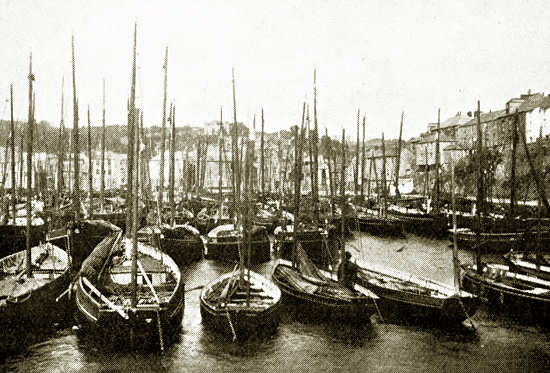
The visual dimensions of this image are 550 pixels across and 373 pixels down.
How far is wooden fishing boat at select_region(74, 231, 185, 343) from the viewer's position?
52.2 feet

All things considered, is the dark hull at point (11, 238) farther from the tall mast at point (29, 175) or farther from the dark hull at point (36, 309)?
the tall mast at point (29, 175)

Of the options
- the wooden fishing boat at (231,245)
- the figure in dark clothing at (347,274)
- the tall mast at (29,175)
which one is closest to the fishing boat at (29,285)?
the tall mast at (29,175)

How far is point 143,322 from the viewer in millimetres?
15922

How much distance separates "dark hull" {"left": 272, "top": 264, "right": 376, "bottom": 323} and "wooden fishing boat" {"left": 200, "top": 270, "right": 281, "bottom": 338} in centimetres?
144

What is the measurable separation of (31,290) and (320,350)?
10.9 meters

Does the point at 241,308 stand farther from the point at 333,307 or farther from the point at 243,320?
the point at 333,307

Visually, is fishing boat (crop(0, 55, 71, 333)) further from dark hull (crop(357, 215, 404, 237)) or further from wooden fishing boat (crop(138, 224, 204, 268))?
dark hull (crop(357, 215, 404, 237))

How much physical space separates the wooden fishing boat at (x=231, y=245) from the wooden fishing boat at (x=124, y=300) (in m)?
9.47

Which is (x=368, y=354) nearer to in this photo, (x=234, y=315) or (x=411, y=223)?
(x=234, y=315)

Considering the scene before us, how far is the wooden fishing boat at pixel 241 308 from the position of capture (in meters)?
17.4

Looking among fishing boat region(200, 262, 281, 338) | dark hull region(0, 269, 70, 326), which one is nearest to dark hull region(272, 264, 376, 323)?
fishing boat region(200, 262, 281, 338)

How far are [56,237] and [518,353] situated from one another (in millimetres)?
28093

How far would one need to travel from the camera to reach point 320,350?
17.7 m

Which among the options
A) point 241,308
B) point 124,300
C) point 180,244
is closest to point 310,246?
point 180,244
